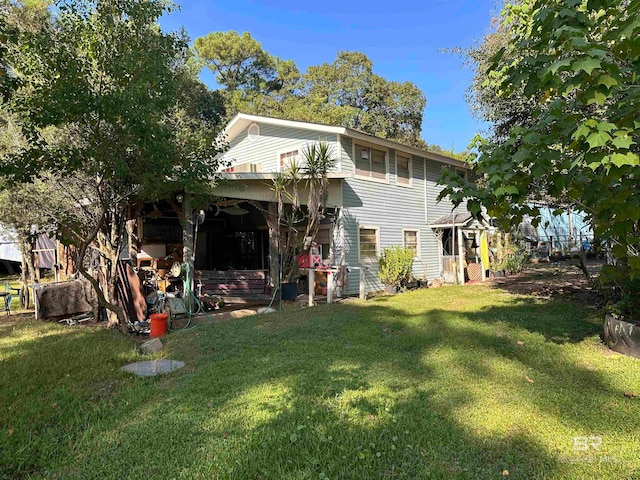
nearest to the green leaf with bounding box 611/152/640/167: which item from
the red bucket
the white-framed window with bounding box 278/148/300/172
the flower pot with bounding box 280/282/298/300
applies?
the red bucket

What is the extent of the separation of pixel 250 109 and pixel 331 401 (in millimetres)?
25116

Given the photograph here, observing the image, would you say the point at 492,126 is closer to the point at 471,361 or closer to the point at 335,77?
the point at 471,361

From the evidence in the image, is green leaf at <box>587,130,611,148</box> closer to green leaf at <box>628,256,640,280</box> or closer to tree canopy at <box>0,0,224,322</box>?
green leaf at <box>628,256,640,280</box>

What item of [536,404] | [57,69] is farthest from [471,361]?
[57,69]

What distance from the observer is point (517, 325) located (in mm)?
6391

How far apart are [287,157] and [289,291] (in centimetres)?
468

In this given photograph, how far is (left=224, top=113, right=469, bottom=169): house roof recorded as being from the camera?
10914 millimetres

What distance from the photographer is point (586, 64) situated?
8.67 feet

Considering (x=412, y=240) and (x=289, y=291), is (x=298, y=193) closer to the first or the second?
(x=289, y=291)

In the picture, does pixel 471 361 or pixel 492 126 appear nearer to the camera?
pixel 471 361

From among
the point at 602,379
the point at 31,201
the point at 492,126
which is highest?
the point at 492,126

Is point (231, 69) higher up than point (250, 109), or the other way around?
point (231, 69)

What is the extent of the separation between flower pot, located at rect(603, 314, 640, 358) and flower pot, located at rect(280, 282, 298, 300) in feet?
21.3
